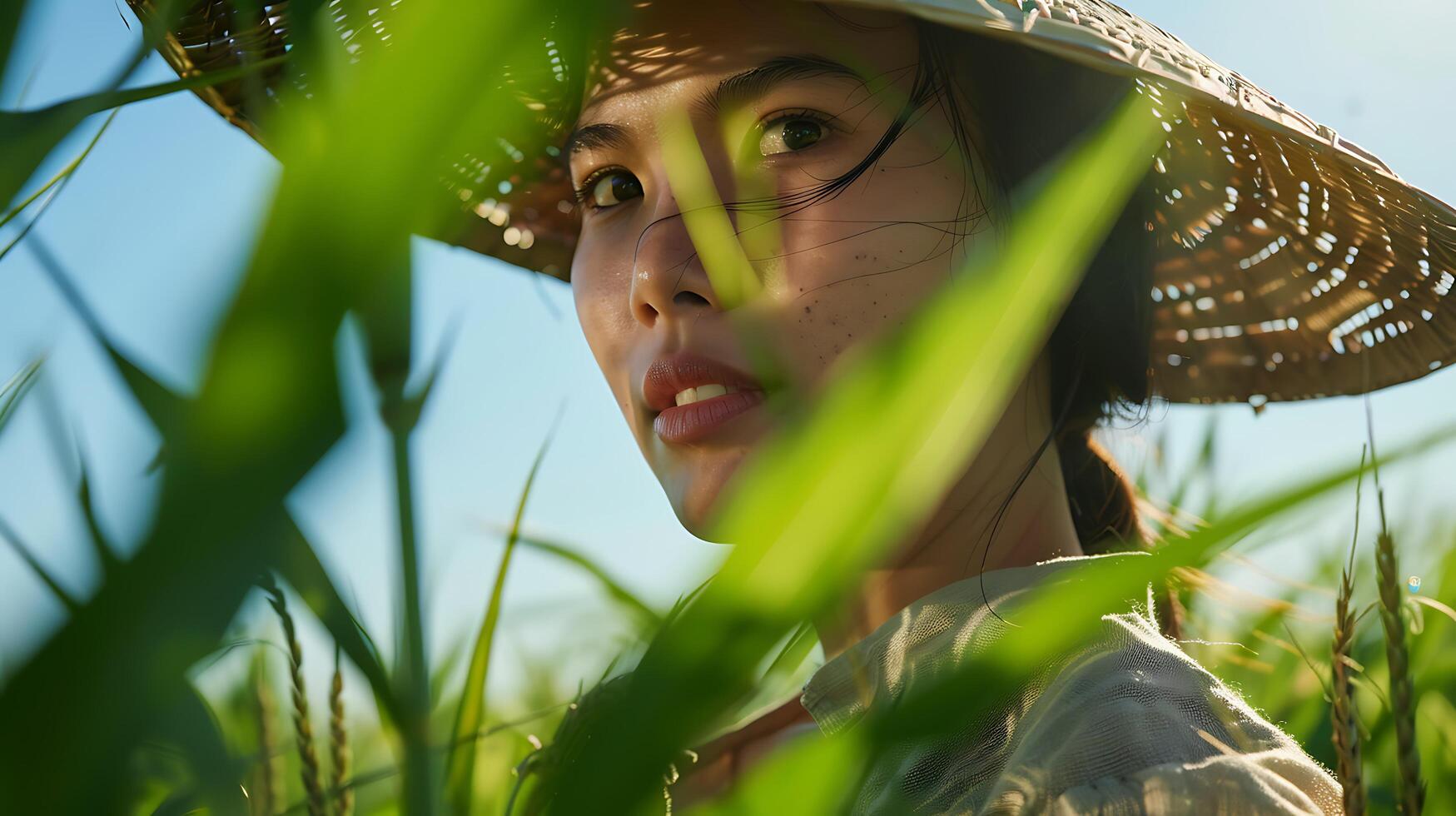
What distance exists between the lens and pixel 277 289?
131 mm

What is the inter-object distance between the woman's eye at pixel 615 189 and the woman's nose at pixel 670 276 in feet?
0.85

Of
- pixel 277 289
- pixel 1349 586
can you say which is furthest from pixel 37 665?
pixel 1349 586

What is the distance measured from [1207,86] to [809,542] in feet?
2.15

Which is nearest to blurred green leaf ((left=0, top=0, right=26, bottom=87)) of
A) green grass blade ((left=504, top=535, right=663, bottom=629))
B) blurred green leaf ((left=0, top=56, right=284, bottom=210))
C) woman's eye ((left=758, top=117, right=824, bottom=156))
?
blurred green leaf ((left=0, top=56, right=284, bottom=210))

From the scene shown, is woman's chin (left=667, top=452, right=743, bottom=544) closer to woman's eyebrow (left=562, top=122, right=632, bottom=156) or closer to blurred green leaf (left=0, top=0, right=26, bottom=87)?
woman's eyebrow (left=562, top=122, right=632, bottom=156)

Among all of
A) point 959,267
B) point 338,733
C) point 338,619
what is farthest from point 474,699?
point 959,267

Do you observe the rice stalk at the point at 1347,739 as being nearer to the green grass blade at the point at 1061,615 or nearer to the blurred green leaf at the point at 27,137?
the green grass blade at the point at 1061,615

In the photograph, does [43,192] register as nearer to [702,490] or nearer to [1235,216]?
[702,490]

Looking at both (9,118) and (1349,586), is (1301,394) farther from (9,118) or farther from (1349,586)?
(9,118)

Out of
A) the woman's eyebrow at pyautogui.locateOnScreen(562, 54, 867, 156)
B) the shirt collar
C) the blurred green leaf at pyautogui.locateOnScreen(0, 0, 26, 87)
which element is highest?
the blurred green leaf at pyautogui.locateOnScreen(0, 0, 26, 87)

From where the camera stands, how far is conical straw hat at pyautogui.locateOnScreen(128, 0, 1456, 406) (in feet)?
2.27

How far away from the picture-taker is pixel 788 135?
2.68 ft

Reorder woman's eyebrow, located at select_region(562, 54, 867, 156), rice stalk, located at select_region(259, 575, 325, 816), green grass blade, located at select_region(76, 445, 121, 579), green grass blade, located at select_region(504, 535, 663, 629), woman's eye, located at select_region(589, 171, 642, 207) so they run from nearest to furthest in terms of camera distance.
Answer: green grass blade, located at select_region(76, 445, 121, 579), rice stalk, located at select_region(259, 575, 325, 816), green grass blade, located at select_region(504, 535, 663, 629), woman's eyebrow, located at select_region(562, 54, 867, 156), woman's eye, located at select_region(589, 171, 642, 207)

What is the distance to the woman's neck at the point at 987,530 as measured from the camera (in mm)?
867
